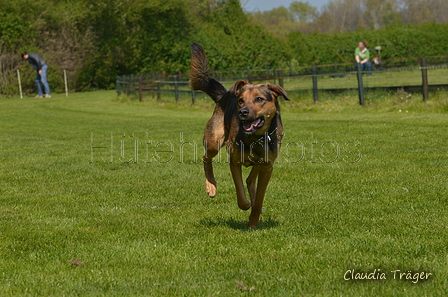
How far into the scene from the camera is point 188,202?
766 centimetres

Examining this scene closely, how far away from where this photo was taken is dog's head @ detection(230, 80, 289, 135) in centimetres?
590

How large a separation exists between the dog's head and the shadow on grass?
93 cm

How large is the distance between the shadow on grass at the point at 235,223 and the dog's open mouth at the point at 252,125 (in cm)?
97

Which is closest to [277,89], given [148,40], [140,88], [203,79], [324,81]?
[203,79]

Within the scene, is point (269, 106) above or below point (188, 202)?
above

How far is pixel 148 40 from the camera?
47531 mm

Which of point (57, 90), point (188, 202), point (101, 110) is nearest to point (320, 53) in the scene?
point (57, 90)

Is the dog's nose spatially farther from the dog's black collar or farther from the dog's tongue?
the dog's black collar

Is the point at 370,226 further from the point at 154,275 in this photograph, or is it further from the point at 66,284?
the point at 66,284

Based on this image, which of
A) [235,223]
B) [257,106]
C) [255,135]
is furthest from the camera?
[235,223]

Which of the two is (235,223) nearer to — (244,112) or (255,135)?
(255,135)

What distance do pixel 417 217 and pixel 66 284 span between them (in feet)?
11.5

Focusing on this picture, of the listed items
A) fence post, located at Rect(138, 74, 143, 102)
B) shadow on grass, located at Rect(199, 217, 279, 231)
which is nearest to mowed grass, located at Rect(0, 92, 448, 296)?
shadow on grass, located at Rect(199, 217, 279, 231)

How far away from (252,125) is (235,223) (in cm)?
114
